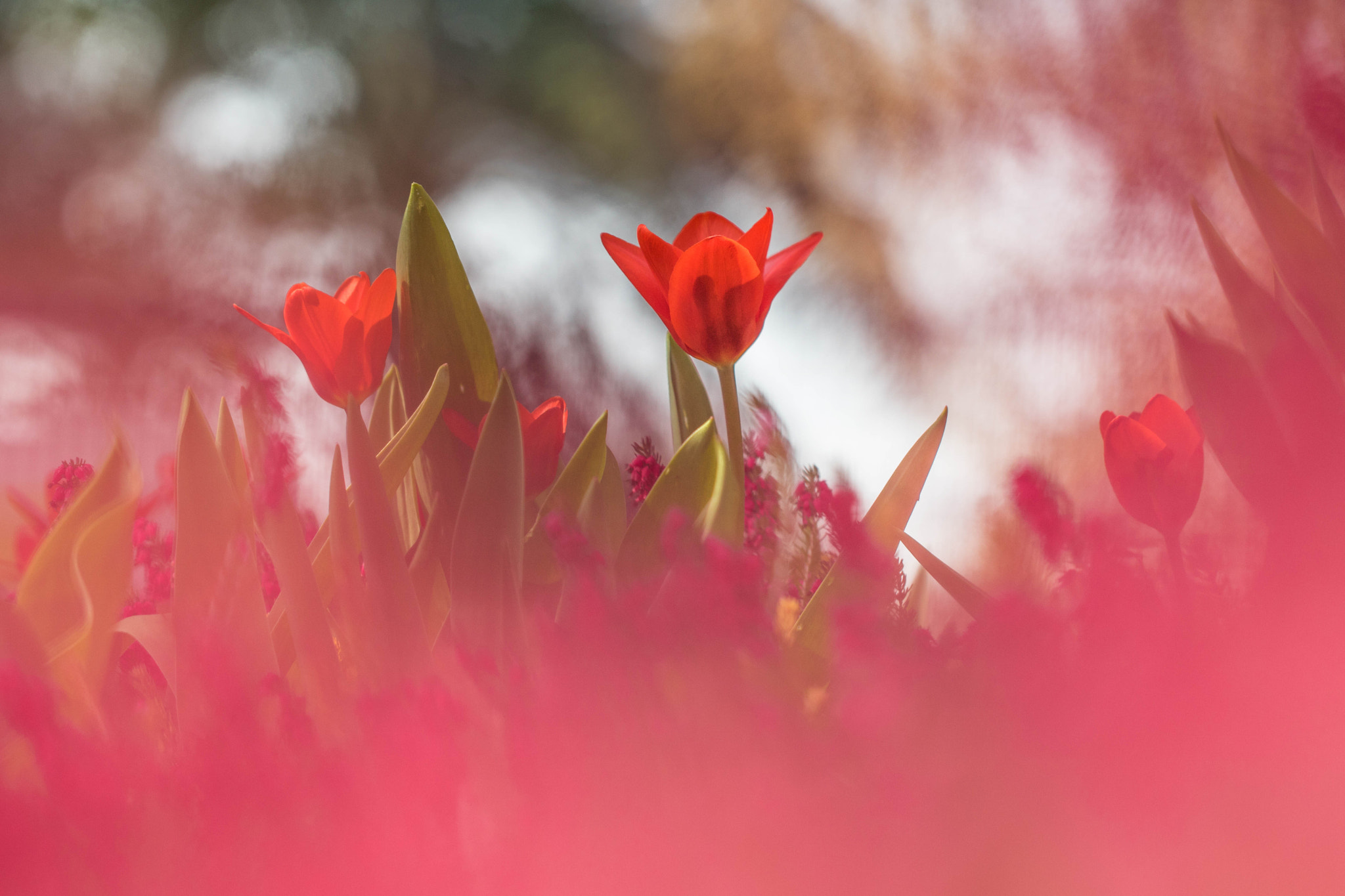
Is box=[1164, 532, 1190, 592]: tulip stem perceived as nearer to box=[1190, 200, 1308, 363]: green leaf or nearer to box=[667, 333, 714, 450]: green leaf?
box=[1190, 200, 1308, 363]: green leaf

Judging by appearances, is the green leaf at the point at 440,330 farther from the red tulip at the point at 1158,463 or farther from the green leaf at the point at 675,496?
the red tulip at the point at 1158,463

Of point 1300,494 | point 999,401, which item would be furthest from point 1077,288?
point 1300,494

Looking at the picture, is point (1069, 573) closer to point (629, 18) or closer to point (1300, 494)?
point (1300, 494)

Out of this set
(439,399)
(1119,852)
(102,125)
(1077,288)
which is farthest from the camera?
(102,125)

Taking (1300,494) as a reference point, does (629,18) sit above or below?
above

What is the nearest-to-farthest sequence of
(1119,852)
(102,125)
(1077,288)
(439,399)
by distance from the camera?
1. (1119,852)
2. (439,399)
3. (1077,288)
4. (102,125)

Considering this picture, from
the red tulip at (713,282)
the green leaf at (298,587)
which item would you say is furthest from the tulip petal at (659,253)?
the green leaf at (298,587)

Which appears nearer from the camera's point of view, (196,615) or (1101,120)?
(196,615)
